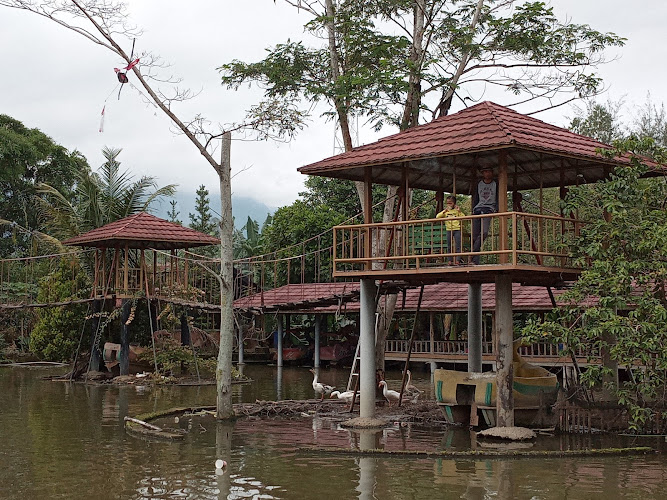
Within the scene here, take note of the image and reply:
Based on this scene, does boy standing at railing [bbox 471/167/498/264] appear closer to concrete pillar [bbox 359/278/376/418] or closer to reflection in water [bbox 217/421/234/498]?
concrete pillar [bbox 359/278/376/418]

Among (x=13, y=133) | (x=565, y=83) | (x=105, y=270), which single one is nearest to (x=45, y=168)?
(x=13, y=133)

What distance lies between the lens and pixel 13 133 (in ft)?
129

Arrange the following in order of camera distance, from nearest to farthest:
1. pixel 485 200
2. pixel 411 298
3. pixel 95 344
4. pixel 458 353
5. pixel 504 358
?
pixel 504 358 < pixel 485 200 < pixel 95 344 < pixel 458 353 < pixel 411 298

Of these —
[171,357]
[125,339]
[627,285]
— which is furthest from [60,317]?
[627,285]

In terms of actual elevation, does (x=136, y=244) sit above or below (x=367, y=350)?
above

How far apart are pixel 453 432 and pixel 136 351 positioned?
14.6 meters

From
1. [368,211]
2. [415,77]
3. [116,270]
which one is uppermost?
[415,77]

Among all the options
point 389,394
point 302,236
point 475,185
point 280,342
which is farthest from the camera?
point 302,236

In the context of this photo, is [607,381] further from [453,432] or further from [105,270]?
[105,270]

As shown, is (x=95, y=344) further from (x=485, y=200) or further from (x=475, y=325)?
(x=485, y=200)

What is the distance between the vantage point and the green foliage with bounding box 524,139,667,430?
529 inches

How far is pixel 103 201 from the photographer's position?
31172 millimetres

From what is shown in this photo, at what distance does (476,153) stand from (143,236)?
1254 centimetres

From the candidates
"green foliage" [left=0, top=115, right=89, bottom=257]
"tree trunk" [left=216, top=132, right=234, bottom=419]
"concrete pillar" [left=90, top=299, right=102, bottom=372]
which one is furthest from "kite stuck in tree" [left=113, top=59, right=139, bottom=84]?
"green foliage" [left=0, top=115, right=89, bottom=257]
